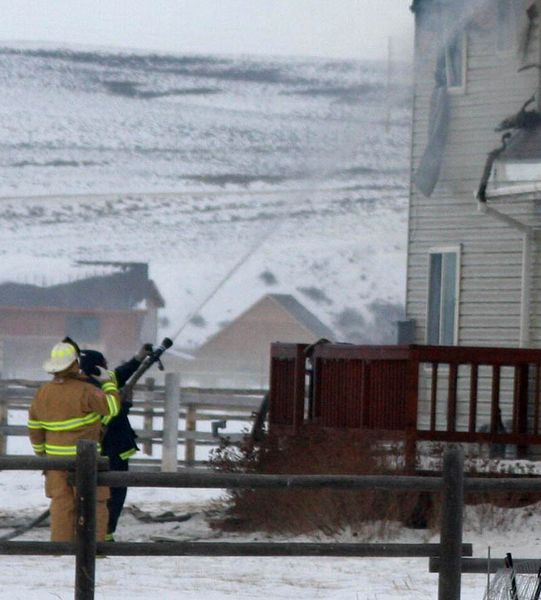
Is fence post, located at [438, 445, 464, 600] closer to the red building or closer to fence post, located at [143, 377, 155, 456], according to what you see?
fence post, located at [143, 377, 155, 456]

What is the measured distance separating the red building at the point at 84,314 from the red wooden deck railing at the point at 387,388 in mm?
77825

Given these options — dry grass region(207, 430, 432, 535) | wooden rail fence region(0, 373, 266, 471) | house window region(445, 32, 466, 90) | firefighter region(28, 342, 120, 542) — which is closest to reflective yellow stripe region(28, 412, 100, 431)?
firefighter region(28, 342, 120, 542)

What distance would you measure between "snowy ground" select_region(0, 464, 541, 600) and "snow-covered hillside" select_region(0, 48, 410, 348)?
10156 cm

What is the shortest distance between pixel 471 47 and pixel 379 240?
11550 cm

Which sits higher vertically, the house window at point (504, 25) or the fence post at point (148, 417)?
the house window at point (504, 25)

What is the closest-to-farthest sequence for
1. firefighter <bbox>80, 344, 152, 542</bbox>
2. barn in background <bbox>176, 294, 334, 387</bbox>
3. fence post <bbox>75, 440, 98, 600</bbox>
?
fence post <bbox>75, 440, 98, 600</bbox>, firefighter <bbox>80, 344, 152, 542</bbox>, barn in background <bbox>176, 294, 334, 387</bbox>

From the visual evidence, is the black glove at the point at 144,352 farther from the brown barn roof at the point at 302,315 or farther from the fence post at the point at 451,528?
the brown barn roof at the point at 302,315

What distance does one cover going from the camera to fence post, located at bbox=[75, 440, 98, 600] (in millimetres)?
8695

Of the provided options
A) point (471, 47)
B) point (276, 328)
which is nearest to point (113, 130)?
point (276, 328)

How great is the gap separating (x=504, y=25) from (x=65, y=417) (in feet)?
36.3

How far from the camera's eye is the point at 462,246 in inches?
825

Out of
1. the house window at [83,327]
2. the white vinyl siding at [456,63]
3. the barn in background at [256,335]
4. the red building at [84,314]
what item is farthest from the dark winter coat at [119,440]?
the house window at [83,327]

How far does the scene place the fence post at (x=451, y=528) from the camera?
28.9 feet

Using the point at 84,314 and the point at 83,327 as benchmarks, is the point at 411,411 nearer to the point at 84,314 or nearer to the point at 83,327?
the point at 83,327
